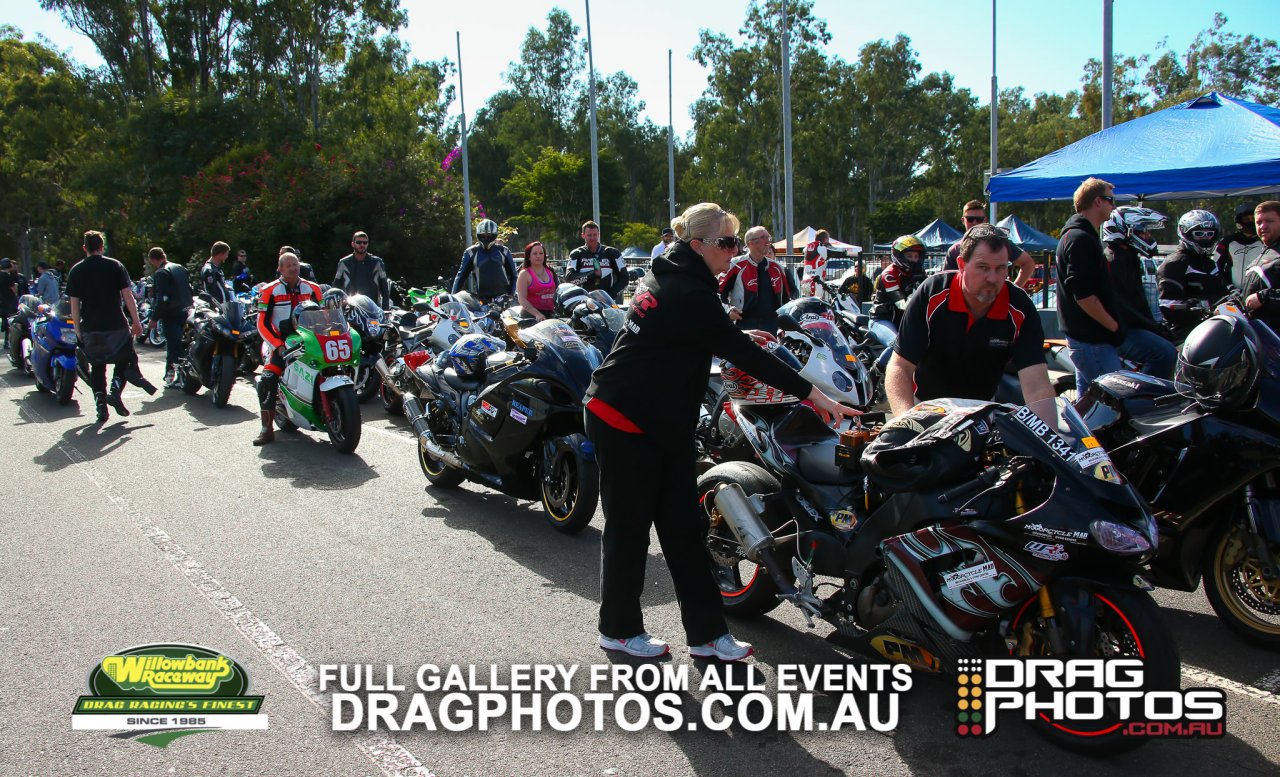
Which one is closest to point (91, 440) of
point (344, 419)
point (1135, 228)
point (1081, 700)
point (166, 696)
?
point (344, 419)

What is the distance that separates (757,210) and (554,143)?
16996 millimetres

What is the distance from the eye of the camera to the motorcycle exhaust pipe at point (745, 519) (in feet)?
14.0

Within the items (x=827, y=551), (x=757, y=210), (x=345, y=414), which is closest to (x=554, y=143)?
(x=757, y=210)

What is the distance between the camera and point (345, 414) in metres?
8.97

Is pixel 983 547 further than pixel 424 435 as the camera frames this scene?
No

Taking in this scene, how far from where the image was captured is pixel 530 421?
636 cm

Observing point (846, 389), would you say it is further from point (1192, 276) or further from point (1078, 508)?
point (1078, 508)

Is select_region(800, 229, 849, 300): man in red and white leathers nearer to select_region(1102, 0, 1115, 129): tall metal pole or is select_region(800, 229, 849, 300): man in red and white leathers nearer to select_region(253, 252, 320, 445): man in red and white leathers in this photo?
select_region(1102, 0, 1115, 129): tall metal pole

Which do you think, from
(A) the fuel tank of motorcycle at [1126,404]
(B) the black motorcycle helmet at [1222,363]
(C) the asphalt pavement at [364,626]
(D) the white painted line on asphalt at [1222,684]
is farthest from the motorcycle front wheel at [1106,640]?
(A) the fuel tank of motorcycle at [1126,404]

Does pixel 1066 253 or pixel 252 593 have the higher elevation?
pixel 1066 253

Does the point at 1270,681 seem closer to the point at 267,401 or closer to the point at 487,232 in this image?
the point at 267,401

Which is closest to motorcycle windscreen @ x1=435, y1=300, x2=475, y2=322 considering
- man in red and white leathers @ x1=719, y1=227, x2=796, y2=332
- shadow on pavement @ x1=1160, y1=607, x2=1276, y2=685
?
man in red and white leathers @ x1=719, y1=227, x2=796, y2=332

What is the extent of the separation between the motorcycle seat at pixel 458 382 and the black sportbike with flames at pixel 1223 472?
4386 mm

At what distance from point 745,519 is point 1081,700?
1.50 m
